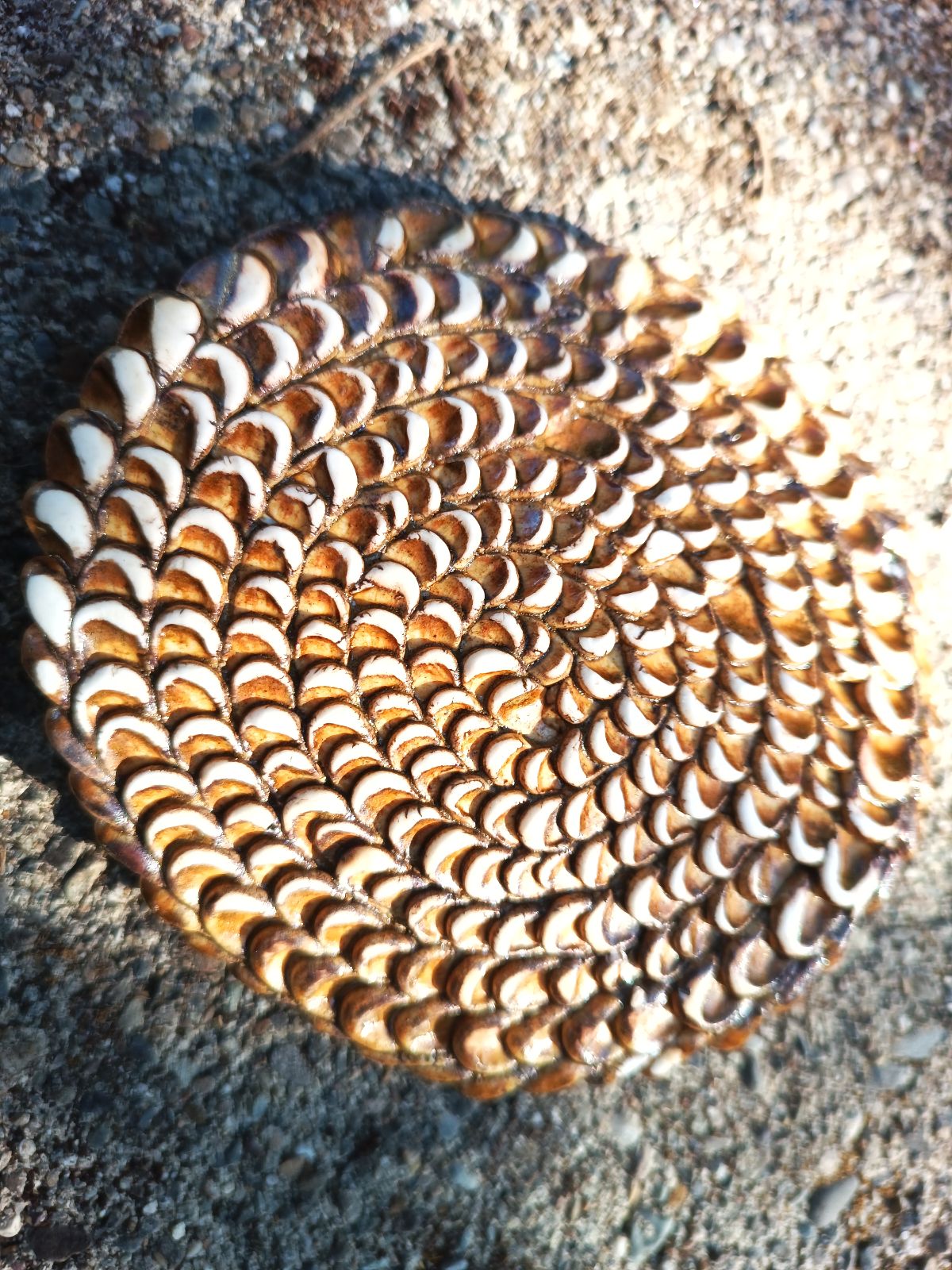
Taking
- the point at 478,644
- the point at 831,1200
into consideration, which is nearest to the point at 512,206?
the point at 478,644

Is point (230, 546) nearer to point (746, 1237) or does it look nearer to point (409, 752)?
point (409, 752)

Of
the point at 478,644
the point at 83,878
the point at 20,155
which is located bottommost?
the point at 83,878

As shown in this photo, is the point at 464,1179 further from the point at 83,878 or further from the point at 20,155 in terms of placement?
the point at 20,155

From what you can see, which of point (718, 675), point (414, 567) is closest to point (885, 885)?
point (718, 675)

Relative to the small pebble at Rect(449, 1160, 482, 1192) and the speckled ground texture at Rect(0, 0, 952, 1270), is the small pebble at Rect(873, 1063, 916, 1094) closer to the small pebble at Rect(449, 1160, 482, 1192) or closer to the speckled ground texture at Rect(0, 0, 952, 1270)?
the speckled ground texture at Rect(0, 0, 952, 1270)

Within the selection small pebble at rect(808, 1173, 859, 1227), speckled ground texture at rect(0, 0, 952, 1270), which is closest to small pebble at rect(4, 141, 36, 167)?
speckled ground texture at rect(0, 0, 952, 1270)
